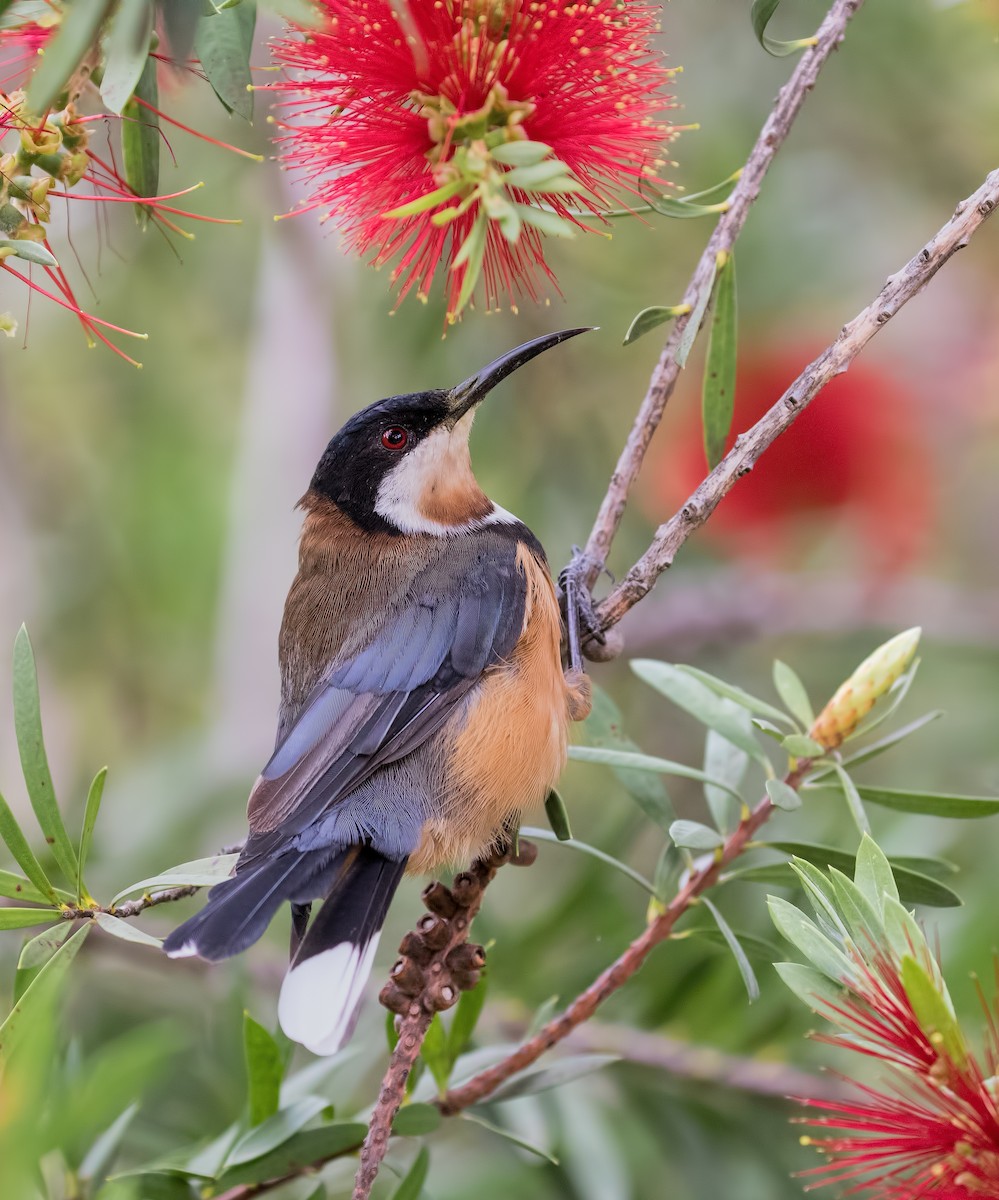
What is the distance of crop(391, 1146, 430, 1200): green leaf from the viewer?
2.15 meters

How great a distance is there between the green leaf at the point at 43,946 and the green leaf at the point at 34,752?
0.30 feet

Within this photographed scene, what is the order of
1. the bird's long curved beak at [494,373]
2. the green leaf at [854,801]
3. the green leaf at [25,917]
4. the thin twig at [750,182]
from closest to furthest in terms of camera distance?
the green leaf at [25,917] → the green leaf at [854,801] → the thin twig at [750,182] → the bird's long curved beak at [494,373]

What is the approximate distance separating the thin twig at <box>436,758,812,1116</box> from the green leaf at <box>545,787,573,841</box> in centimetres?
24

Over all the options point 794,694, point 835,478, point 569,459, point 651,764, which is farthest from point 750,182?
point 835,478

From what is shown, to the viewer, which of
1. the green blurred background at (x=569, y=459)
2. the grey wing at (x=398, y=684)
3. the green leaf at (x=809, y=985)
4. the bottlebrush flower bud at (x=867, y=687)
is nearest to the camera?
the green leaf at (x=809, y=985)

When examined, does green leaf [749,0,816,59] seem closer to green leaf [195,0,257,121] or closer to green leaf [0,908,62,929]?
green leaf [195,0,257,121]

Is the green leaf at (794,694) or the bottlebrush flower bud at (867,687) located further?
the green leaf at (794,694)

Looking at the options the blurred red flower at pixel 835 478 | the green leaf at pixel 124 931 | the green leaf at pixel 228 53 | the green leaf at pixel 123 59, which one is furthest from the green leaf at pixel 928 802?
the blurred red flower at pixel 835 478

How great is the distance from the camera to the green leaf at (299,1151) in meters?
2.19

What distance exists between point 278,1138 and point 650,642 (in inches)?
125

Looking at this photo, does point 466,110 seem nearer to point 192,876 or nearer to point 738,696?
point 738,696

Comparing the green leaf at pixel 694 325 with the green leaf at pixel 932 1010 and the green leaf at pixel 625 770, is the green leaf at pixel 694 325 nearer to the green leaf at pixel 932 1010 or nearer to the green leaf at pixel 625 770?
the green leaf at pixel 625 770

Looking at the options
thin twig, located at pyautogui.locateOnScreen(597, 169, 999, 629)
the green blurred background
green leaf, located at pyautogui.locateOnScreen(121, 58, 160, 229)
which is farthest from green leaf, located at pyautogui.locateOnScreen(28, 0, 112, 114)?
the green blurred background

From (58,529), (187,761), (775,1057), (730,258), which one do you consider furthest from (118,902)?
(58,529)
